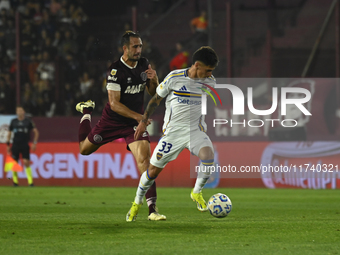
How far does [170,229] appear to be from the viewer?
6.57 meters

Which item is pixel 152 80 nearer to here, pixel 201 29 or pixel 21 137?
pixel 21 137

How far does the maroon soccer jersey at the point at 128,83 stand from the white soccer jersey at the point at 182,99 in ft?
2.27

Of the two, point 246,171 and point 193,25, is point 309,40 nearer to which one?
point 193,25

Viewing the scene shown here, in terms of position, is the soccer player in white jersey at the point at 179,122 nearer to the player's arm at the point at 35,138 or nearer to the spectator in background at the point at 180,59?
the player's arm at the point at 35,138

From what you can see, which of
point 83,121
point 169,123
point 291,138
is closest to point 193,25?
point 291,138

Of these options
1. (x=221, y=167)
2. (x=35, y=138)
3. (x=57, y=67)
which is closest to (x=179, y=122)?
(x=221, y=167)

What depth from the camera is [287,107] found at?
16.7m

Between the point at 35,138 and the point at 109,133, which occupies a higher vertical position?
the point at 109,133

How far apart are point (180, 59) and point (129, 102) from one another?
10.2 m

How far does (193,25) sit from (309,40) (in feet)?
11.4

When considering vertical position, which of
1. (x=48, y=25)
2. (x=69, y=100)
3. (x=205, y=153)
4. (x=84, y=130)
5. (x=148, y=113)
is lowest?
(x=205, y=153)

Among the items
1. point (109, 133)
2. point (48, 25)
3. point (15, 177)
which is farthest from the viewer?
point (48, 25)

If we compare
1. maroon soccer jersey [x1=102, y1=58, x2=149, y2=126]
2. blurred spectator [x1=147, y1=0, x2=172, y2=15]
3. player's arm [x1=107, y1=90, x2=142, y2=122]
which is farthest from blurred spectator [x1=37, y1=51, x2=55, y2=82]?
player's arm [x1=107, y1=90, x2=142, y2=122]

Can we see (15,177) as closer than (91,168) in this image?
Yes
